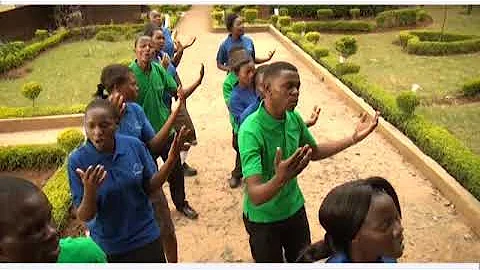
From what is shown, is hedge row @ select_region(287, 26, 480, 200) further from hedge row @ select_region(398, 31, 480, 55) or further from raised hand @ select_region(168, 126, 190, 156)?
hedge row @ select_region(398, 31, 480, 55)

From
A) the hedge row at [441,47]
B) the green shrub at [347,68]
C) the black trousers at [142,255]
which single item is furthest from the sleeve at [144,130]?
the hedge row at [441,47]

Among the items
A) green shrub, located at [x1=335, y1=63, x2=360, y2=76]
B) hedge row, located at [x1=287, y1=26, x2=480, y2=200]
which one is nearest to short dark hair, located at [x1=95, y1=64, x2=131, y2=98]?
hedge row, located at [x1=287, y1=26, x2=480, y2=200]

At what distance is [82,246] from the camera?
1.67 meters

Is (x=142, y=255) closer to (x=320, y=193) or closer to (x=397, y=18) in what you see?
(x=320, y=193)

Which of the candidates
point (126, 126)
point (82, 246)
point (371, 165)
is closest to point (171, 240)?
point (126, 126)

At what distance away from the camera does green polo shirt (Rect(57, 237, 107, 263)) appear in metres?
1.63

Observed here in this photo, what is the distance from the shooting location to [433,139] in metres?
5.99

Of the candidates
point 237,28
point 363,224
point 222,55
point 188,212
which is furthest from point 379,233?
point 222,55

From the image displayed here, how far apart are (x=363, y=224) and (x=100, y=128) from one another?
1.35m

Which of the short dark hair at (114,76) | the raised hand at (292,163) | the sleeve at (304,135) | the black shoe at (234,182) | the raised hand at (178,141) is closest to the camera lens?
the raised hand at (292,163)

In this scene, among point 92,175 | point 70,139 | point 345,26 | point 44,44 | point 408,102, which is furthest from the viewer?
point 345,26

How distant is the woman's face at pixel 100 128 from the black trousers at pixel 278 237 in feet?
2.70

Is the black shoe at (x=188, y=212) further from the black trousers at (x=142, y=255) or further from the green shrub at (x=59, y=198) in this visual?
the black trousers at (x=142, y=255)

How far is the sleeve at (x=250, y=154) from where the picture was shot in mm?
2342
